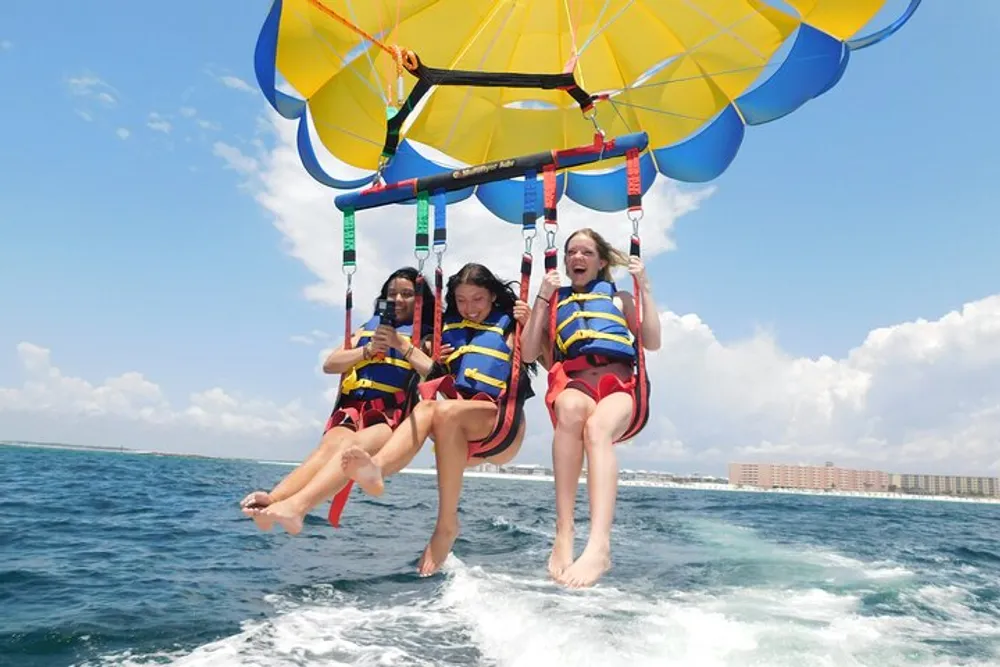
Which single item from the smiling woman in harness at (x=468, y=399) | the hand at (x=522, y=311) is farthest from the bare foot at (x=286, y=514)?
the hand at (x=522, y=311)

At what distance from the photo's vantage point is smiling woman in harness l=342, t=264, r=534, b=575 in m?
4.14

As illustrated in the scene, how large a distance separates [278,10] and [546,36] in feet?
7.38

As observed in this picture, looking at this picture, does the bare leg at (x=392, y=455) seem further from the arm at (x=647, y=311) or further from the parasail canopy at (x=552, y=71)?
the parasail canopy at (x=552, y=71)

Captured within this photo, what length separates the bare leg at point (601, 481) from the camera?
3.46m

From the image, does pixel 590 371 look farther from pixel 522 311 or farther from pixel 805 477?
pixel 805 477

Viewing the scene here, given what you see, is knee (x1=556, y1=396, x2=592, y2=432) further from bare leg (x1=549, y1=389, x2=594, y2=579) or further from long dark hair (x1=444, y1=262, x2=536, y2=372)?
long dark hair (x1=444, y1=262, x2=536, y2=372)

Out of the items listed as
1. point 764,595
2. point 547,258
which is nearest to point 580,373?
point 547,258

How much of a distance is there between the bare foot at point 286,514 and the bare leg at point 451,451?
901 mm

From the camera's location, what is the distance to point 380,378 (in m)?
4.59

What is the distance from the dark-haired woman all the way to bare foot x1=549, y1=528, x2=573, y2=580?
1.24m

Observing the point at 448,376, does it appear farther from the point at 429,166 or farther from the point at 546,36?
the point at 546,36

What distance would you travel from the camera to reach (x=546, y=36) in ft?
19.9

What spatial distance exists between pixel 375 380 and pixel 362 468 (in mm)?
1007

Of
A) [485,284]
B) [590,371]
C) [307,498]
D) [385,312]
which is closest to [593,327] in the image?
[590,371]
